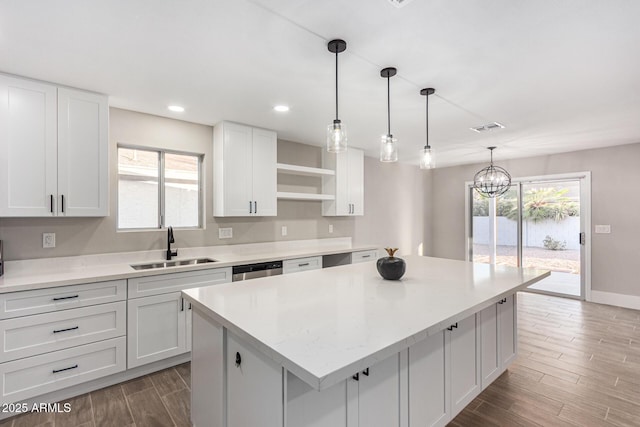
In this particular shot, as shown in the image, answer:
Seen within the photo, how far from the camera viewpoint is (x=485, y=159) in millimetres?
5836

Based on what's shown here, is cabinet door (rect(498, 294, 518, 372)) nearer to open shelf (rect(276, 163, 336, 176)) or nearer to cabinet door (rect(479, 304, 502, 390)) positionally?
cabinet door (rect(479, 304, 502, 390))

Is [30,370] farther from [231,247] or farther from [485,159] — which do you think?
[485,159]

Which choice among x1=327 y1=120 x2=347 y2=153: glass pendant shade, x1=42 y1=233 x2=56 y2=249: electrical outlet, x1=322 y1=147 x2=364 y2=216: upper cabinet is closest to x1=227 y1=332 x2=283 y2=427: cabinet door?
x1=327 y1=120 x2=347 y2=153: glass pendant shade

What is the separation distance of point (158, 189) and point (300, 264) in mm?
1777

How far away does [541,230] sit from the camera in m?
5.44

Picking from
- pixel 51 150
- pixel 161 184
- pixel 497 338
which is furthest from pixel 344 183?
pixel 51 150

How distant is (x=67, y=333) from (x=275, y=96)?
2.47 metres

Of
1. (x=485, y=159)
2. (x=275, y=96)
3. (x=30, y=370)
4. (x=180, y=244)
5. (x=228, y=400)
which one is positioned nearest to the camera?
(x=228, y=400)

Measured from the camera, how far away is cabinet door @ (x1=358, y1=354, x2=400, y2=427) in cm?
133

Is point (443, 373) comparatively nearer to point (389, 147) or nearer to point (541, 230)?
point (389, 147)

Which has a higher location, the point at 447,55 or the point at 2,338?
the point at 447,55

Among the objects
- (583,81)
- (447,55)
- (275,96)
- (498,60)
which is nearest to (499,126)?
(583,81)

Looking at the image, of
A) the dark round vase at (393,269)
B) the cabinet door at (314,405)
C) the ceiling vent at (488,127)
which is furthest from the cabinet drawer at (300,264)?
the ceiling vent at (488,127)

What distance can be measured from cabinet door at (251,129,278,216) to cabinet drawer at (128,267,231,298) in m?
0.92
